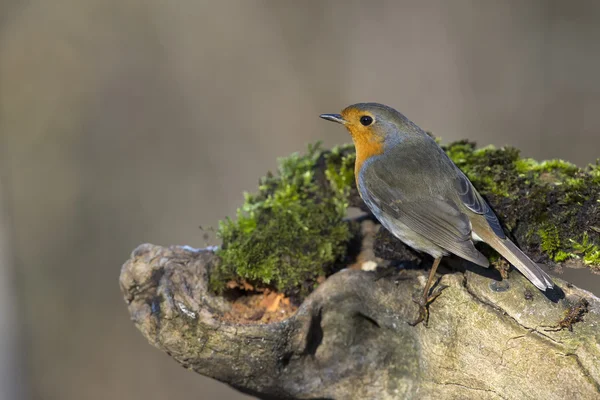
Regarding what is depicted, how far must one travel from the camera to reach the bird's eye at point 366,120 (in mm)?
3537

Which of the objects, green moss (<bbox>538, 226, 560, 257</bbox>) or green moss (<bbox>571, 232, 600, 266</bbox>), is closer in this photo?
green moss (<bbox>571, 232, 600, 266</bbox>)

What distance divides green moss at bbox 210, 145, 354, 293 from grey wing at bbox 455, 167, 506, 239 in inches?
28.0

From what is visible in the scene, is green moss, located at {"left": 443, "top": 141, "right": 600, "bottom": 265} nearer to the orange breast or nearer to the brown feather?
the brown feather

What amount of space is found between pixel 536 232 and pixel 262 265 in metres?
1.48

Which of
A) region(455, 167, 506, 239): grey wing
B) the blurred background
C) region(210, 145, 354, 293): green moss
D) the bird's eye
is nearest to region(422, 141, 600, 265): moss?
region(455, 167, 506, 239): grey wing

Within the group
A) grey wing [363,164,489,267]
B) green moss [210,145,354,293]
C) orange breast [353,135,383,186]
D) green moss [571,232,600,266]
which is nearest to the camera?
green moss [571,232,600,266]

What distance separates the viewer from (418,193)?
10.7 ft

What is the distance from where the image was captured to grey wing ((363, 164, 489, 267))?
2938 mm

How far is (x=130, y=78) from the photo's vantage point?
296 inches

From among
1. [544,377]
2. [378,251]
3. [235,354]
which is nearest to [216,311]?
[235,354]

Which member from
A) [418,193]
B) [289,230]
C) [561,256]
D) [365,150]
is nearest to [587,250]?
[561,256]

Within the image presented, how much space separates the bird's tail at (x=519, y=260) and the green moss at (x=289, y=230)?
849 millimetres

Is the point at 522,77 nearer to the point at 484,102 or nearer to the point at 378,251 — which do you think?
the point at 484,102

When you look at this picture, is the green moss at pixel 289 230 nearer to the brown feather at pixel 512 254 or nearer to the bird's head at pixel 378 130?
the bird's head at pixel 378 130
